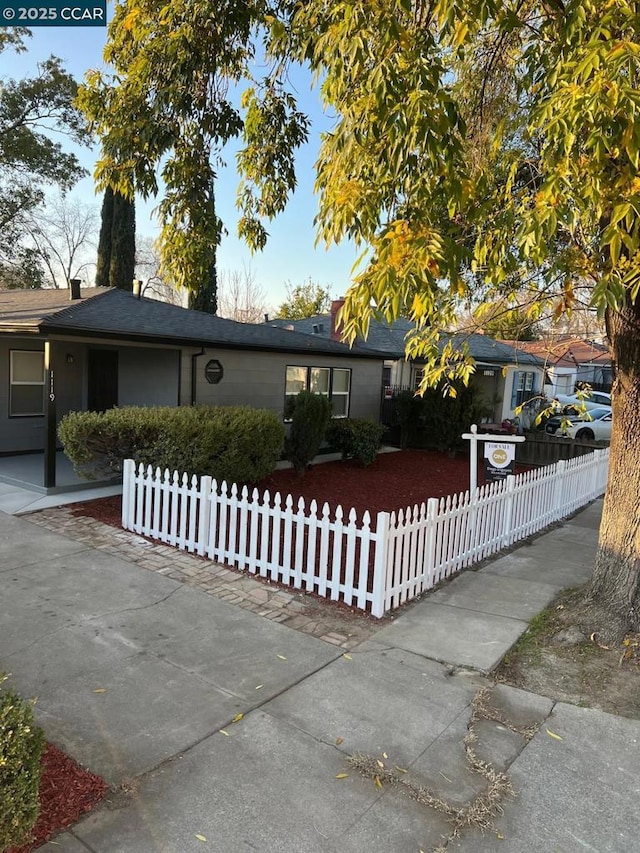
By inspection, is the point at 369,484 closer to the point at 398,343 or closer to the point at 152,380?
the point at 152,380

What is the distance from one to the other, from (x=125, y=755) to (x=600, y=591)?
3.75 meters

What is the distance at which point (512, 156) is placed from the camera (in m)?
5.62

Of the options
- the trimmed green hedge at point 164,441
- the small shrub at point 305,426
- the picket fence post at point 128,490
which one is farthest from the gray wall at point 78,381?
the picket fence post at point 128,490

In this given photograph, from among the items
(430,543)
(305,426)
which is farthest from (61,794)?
(305,426)

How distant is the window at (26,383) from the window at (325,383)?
5170 millimetres

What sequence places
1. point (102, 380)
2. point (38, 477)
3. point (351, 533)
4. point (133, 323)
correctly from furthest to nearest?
point (102, 380) < point (133, 323) < point (38, 477) < point (351, 533)

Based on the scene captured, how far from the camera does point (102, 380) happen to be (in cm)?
1227

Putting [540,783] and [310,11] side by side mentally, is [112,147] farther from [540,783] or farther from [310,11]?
[540,783]

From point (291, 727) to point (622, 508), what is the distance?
3148mm

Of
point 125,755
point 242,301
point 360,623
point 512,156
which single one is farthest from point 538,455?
point 242,301

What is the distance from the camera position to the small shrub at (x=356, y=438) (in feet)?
42.1

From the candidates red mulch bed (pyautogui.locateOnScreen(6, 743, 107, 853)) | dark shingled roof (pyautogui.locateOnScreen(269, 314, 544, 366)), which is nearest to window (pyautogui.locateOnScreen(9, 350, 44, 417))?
dark shingled roof (pyautogui.locateOnScreen(269, 314, 544, 366))

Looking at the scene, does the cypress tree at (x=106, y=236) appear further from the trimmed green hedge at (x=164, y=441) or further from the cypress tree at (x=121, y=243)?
the trimmed green hedge at (x=164, y=441)

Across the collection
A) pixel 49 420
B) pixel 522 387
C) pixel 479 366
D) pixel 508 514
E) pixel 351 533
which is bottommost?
pixel 508 514
